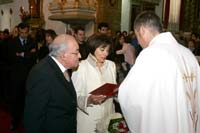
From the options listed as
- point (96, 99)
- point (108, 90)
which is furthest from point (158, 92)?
point (96, 99)

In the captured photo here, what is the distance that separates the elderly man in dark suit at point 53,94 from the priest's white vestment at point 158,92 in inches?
18.2

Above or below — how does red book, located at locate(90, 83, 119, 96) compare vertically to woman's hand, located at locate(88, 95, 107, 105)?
above

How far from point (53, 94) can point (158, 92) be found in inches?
32.7

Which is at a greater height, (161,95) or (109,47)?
(109,47)

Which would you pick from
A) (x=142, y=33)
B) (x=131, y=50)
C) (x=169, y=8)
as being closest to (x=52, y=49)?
(x=142, y=33)

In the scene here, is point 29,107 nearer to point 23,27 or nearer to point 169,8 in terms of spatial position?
point 23,27

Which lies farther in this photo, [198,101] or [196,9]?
[196,9]

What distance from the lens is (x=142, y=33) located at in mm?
2844

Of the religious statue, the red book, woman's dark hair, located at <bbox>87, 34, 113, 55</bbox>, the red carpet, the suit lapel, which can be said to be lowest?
the red carpet

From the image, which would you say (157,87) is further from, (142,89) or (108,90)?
(108,90)

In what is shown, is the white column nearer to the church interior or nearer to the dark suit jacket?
the church interior

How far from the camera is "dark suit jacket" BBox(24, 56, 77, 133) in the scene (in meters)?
2.68

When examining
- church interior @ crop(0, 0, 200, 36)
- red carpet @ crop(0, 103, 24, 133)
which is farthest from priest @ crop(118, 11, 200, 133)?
church interior @ crop(0, 0, 200, 36)

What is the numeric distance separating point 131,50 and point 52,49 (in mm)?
3841
